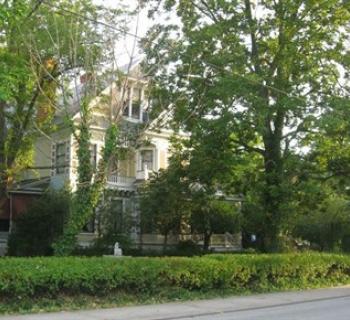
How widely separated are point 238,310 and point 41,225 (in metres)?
19.4

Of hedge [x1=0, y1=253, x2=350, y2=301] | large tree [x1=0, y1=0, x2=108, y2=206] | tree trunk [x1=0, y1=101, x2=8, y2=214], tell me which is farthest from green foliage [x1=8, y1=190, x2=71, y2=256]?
hedge [x1=0, y1=253, x2=350, y2=301]

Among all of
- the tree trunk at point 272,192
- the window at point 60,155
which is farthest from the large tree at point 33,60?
the tree trunk at point 272,192

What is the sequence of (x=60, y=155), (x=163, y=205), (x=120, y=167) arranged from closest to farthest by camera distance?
(x=120, y=167) → (x=163, y=205) → (x=60, y=155)

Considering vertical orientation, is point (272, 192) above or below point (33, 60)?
below

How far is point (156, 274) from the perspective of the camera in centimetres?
1748

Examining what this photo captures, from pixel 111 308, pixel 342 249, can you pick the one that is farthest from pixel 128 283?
pixel 342 249

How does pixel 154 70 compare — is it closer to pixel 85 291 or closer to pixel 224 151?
pixel 224 151

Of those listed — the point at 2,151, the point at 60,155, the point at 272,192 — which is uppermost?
the point at 60,155

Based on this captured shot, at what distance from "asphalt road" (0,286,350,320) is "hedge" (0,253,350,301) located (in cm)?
84

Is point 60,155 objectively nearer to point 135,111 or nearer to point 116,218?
point 116,218

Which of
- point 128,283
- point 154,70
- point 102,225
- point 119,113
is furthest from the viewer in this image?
point 102,225

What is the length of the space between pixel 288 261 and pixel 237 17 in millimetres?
10706

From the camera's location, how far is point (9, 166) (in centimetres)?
3105

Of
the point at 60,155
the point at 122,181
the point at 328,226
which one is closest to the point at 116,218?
the point at 122,181
